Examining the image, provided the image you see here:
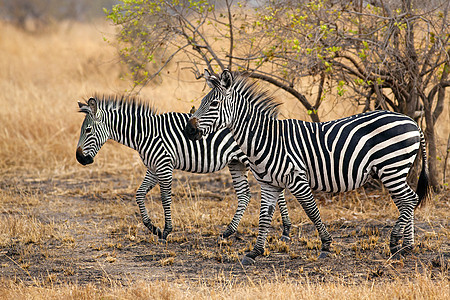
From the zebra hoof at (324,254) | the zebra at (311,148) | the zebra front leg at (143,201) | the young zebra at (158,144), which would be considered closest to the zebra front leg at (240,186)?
the young zebra at (158,144)

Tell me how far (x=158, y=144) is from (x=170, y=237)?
1.21m

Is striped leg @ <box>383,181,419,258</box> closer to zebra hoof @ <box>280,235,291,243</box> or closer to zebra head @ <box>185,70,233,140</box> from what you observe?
zebra hoof @ <box>280,235,291,243</box>

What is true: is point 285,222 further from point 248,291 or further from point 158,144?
point 248,291

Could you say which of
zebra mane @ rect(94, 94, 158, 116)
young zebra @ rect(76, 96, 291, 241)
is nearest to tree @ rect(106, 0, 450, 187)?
zebra mane @ rect(94, 94, 158, 116)

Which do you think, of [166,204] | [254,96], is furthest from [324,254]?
[166,204]

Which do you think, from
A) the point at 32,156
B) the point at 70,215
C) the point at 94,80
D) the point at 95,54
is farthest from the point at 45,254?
the point at 95,54

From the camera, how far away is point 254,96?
5820 millimetres

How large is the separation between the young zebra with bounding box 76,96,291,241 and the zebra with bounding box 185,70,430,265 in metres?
1.12

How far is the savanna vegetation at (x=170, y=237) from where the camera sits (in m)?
4.89

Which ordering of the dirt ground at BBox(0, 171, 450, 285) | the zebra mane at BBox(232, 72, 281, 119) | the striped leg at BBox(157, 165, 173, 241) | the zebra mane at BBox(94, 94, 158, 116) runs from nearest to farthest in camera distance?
the dirt ground at BBox(0, 171, 450, 285) < the zebra mane at BBox(232, 72, 281, 119) < the striped leg at BBox(157, 165, 173, 241) < the zebra mane at BBox(94, 94, 158, 116)

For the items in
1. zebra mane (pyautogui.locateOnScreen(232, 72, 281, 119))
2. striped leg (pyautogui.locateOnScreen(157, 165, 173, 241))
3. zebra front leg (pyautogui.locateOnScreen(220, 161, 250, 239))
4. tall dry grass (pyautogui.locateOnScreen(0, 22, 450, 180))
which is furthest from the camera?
tall dry grass (pyautogui.locateOnScreen(0, 22, 450, 180))

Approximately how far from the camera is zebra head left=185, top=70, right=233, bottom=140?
5.48 meters

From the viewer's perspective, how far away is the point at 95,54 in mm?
19984

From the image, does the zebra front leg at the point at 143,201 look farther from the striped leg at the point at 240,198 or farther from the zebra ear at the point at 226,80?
the zebra ear at the point at 226,80
